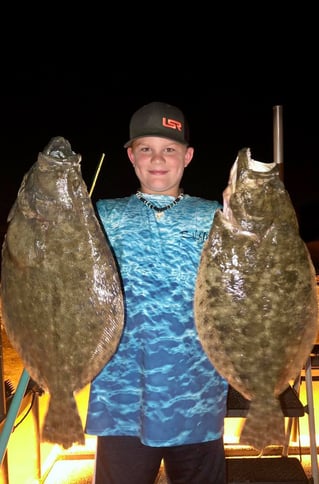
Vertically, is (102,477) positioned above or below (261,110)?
below

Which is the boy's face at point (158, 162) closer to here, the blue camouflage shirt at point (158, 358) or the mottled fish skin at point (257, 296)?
the blue camouflage shirt at point (158, 358)

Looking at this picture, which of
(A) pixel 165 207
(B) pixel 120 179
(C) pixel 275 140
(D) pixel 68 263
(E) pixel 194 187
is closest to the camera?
(D) pixel 68 263

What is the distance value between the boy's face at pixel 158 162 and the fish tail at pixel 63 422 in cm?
108

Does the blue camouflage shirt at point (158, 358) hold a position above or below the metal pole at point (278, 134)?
below

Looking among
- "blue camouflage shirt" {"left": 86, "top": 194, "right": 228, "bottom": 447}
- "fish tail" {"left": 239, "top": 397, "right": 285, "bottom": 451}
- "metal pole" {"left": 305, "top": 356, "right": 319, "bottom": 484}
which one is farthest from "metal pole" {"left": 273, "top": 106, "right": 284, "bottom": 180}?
"fish tail" {"left": 239, "top": 397, "right": 285, "bottom": 451}

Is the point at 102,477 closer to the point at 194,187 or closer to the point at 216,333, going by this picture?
the point at 216,333

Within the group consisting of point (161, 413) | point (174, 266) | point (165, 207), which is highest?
point (165, 207)

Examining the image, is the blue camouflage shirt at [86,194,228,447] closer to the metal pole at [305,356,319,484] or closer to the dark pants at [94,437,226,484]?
the dark pants at [94,437,226,484]

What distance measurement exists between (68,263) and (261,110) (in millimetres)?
47837

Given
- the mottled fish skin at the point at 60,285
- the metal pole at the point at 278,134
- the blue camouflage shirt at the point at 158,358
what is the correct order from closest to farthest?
1. the mottled fish skin at the point at 60,285
2. the blue camouflage shirt at the point at 158,358
3. the metal pole at the point at 278,134

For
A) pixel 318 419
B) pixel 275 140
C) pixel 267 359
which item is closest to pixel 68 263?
pixel 267 359

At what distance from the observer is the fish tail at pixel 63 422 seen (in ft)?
6.17

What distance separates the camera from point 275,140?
3385 millimetres

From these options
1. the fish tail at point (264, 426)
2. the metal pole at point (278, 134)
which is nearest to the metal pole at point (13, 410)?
the fish tail at point (264, 426)
